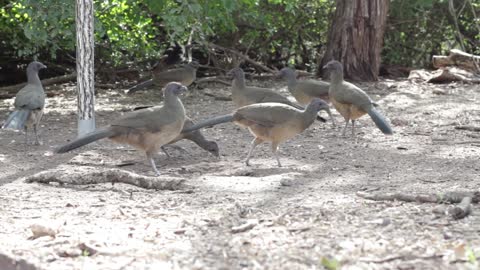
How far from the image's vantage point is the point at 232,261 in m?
4.20

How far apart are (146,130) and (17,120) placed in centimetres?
206

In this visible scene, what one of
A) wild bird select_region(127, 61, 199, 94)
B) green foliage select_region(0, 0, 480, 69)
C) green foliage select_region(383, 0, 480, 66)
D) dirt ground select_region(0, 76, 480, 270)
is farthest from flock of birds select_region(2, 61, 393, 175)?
green foliage select_region(383, 0, 480, 66)

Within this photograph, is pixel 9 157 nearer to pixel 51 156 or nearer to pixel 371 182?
pixel 51 156

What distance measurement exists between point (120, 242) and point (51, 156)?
3.63m

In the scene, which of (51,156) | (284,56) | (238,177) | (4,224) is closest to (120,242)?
(4,224)

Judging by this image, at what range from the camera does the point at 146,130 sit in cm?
708

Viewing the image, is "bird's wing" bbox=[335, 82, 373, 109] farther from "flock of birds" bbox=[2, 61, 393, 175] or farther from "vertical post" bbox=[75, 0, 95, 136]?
"vertical post" bbox=[75, 0, 95, 136]

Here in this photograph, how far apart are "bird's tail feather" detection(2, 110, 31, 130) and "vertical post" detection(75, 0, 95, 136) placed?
67cm

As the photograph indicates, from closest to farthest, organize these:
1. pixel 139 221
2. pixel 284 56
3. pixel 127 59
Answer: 1. pixel 139 221
2. pixel 127 59
3. pixel 284 56

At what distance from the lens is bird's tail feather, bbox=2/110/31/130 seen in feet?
27.3

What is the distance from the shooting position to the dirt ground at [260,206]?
14.1ft

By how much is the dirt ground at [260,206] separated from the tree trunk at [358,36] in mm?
3752

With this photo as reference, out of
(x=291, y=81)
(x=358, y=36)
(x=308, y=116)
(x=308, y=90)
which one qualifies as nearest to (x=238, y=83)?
(x=308, y=90)

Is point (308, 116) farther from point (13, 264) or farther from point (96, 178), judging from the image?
point (13, 264)
